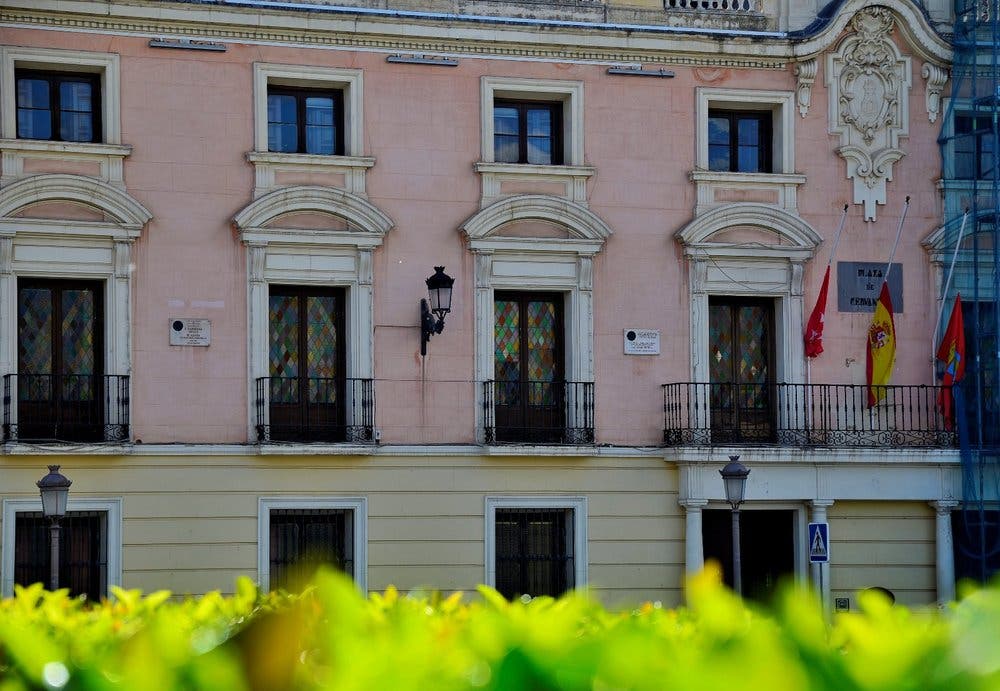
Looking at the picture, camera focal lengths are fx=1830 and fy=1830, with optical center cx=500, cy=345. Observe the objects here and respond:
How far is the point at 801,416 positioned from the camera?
24031mm

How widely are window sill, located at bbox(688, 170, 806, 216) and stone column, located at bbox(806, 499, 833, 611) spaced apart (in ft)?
12.8

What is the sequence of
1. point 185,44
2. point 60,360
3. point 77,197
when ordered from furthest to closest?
point 185,44 < point 60,360 < point 77,197

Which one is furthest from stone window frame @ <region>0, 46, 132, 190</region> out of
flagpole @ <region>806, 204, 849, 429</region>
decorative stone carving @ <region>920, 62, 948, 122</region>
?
decorative stone carving @ <region>920, 62, 948, 122</region>

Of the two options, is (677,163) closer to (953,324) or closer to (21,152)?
(953,324)

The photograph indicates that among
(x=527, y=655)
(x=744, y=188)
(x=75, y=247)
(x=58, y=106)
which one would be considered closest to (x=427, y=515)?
(x=75, y=247)

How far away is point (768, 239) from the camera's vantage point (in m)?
24.2

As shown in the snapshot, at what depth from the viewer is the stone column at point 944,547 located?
79.6 ft

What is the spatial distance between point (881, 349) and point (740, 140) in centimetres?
339

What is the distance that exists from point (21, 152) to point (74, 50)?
1.39 m

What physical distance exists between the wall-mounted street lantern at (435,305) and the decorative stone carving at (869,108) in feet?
19.2

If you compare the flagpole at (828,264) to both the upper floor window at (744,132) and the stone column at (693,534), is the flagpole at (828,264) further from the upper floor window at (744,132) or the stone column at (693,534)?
the stone column at (693,534)

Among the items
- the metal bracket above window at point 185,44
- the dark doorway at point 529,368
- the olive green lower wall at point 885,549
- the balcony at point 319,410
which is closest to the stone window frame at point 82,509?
the balcony at point 319,410

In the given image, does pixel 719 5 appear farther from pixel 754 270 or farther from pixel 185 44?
pixel 185 44

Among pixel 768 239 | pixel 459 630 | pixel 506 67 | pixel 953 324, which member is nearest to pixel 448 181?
pixel 506 67
